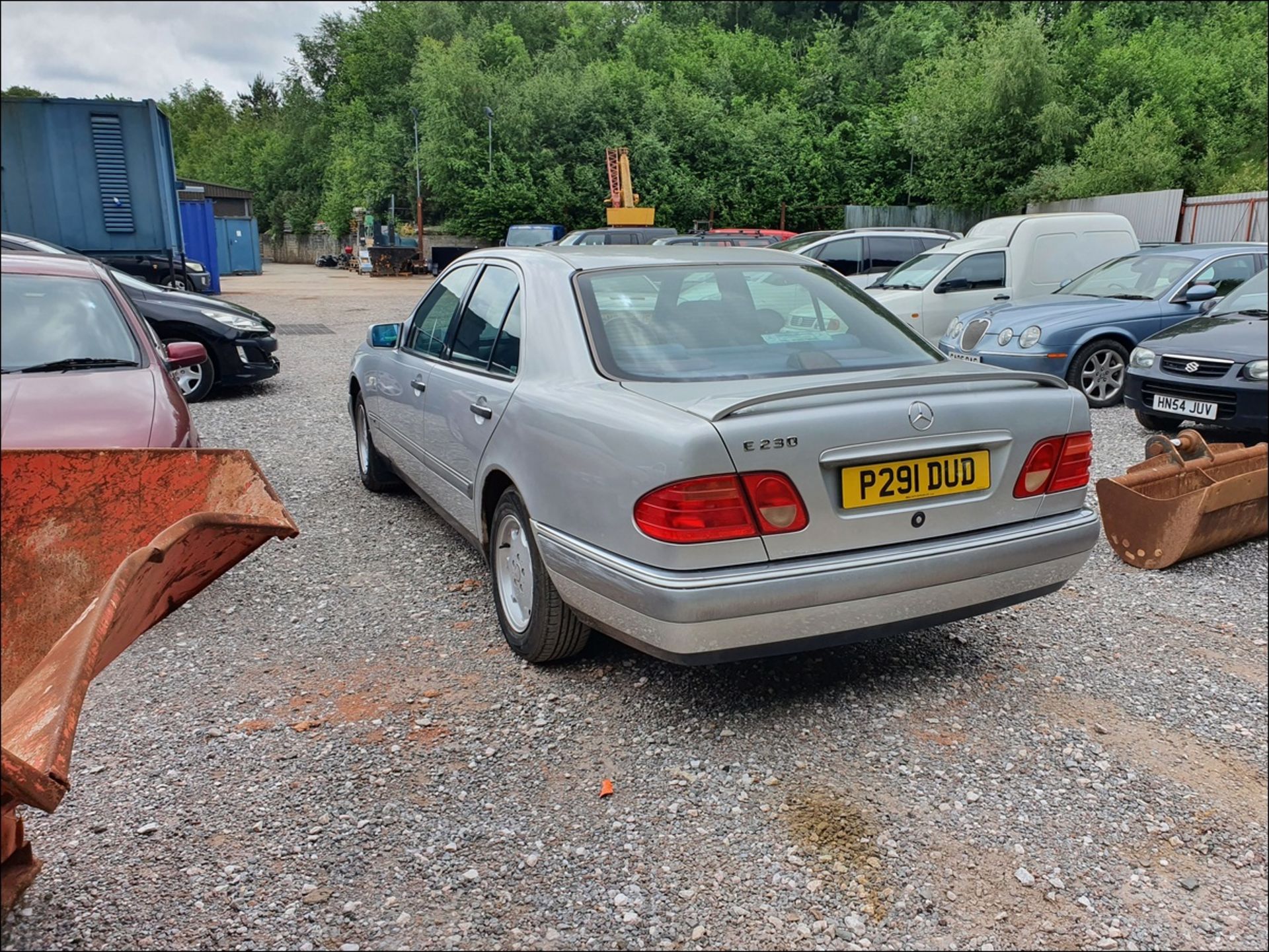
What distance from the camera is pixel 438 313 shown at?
4660mm

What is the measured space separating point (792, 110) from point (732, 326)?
121 feet

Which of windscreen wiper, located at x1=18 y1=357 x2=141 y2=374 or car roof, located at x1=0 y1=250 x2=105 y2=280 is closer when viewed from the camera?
car roof, located at x1=0 y1=250 x2=105 y2=280

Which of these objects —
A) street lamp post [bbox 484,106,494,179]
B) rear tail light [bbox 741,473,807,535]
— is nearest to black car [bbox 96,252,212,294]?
rear tail light [bbox 741,473,807,535]

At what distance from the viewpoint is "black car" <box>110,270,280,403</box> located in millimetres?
8664

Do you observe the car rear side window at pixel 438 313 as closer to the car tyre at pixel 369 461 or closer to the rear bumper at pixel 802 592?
the car tyre at pixel 369 461

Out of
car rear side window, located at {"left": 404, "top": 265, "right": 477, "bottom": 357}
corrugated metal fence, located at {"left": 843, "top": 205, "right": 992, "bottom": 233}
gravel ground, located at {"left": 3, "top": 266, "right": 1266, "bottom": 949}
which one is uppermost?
corrugated metal fence, located at {"left": 843, "top": 205, "right": 992, "bottom": 233}

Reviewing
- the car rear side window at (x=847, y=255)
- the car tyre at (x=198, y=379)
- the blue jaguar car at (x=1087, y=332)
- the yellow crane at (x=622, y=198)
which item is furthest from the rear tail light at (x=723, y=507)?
the yellow crane at (x=622, y=198)

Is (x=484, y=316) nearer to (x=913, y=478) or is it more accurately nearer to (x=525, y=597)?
(x=525, y=597)

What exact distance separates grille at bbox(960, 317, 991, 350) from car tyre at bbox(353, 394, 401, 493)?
545 centimetres

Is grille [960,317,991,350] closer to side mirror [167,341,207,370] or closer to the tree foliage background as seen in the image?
A: side mirror [167,341,207,370]

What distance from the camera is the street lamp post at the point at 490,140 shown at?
3466 centimetres

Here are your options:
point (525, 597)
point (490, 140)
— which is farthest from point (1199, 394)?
point (490, 140)

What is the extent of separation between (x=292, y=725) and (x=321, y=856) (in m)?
0.79

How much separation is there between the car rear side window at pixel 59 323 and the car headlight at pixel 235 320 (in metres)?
4.68
